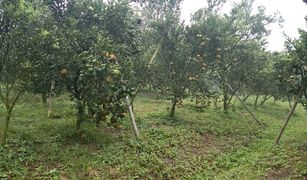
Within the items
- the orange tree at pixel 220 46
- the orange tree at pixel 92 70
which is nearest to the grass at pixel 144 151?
the orange tree at pixel 92 70

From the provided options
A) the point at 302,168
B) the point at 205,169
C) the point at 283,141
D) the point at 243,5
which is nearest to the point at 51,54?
the point at 205,169

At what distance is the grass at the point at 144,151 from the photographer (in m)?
9.67

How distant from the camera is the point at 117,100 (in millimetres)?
10344

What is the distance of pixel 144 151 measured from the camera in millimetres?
11570

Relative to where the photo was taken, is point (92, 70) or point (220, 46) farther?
point (220, 46)

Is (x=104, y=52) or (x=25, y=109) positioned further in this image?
(x=25, y=109)

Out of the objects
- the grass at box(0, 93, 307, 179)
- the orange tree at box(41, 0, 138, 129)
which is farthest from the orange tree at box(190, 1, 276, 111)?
the orange tree at box(41, 0, 138, 129)

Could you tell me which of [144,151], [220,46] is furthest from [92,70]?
[220,46]

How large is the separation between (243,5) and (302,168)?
2402cm

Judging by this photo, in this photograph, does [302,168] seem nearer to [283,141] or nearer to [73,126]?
[283,141]

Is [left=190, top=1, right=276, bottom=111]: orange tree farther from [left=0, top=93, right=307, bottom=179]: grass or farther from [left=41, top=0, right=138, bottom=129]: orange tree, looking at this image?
[left=41, top=0, right=138, bottom=129]: orange tree

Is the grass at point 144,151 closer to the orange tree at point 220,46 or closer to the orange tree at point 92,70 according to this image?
the orange tree at point 92,70

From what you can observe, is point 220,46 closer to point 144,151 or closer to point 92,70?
point 144,151

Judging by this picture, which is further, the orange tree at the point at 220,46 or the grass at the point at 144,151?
the orange tree at the point at 220,46
